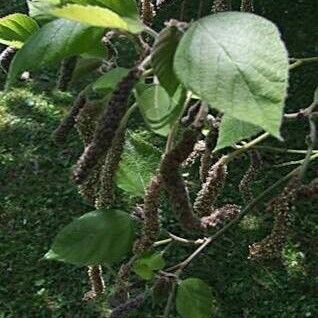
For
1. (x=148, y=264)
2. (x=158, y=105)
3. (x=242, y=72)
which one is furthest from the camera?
(x=148, y=264)

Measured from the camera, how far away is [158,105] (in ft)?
1.90

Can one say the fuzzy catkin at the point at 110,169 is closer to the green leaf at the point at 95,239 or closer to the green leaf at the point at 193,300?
the green leaf at the point at 95,239

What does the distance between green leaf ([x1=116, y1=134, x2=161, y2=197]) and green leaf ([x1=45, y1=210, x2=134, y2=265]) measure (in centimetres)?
10

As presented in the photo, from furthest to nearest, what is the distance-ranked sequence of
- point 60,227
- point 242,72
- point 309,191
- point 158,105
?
1. point 60,227
2. point 309,191
3. point 158,105
4. point 242,72

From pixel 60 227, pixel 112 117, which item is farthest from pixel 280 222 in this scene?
pixel 60 227

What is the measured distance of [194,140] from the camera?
592mm

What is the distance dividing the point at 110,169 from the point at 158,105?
0.52 feet

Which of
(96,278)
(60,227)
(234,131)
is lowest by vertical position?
(60,227)

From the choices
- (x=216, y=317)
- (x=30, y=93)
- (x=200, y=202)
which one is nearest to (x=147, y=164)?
(x=200, y=202)

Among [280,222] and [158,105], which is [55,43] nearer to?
[158,105]

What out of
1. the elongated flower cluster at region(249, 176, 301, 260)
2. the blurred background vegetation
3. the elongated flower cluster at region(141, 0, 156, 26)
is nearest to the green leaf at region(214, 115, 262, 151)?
the elongated flower cluster at region(249, 176, 301, 260)

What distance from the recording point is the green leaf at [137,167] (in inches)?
34.2

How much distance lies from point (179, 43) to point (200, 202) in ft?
1.13

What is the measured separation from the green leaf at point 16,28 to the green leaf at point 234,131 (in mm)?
211
